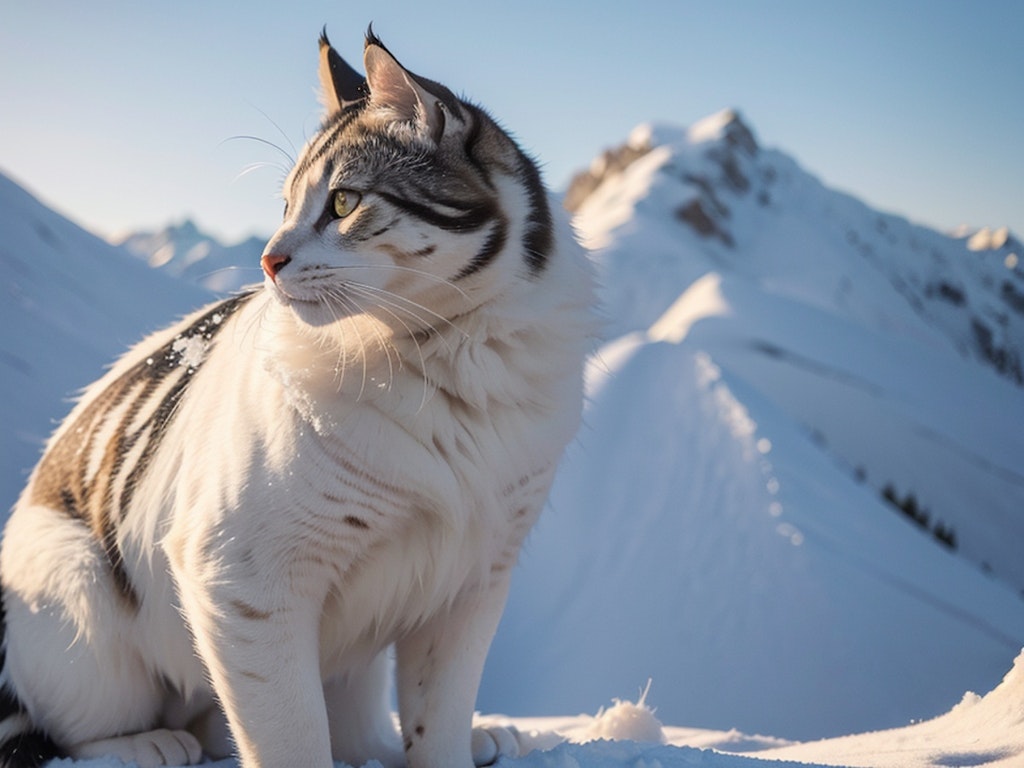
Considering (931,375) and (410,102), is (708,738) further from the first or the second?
(931,375)

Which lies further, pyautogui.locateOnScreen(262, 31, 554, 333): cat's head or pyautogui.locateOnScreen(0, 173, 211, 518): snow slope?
pyautogui.locateOnScreen(0, 173, 211, 518): snow slope

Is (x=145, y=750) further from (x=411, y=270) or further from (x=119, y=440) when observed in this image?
(x=411, y=270)

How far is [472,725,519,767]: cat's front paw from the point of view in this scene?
147cm

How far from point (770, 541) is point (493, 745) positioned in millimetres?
2210

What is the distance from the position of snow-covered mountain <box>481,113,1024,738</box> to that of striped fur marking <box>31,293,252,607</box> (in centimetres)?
75

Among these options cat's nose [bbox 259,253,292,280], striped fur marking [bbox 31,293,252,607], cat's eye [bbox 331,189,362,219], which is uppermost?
cat's eye [bbox 331,189,362,219]

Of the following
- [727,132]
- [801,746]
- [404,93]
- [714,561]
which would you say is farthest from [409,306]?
[727,132]

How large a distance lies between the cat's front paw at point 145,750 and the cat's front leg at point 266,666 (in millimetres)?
330

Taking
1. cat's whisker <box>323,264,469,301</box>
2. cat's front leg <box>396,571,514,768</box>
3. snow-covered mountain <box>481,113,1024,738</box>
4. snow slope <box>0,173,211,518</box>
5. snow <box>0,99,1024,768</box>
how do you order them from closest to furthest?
1. cat's whisker <box>323,264,469,301</box>
2. cat's front leg <box>396,571,514,768</box>
3. snow <box>0,99,1024,768</box>
4. snow slope <box>0,173,211,518</box>
5. snow-covered mountain <box>481,113,1024,738</box>

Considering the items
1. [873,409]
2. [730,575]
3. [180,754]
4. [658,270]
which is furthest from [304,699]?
[658,270]

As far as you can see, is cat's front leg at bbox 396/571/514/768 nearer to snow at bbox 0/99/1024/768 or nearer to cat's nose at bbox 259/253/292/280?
snow at bbox 0/99/1024/768

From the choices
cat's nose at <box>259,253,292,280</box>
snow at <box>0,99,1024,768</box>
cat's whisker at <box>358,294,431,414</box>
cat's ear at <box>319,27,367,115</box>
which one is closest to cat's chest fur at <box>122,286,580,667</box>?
cat's whisker at <box>358,294,431,414</box>

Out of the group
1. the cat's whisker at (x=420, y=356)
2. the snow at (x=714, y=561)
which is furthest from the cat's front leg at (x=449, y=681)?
the cat's whisker at (x=420, y=356)

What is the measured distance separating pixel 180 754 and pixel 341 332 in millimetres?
816
